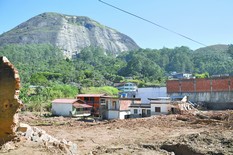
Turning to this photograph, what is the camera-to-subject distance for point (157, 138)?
76.8 ft

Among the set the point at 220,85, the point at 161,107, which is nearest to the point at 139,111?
the point at 161,107

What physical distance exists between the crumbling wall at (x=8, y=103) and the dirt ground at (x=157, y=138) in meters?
0.78

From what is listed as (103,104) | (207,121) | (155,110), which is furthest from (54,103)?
(207,121)

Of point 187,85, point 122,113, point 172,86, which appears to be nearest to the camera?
point 122,113

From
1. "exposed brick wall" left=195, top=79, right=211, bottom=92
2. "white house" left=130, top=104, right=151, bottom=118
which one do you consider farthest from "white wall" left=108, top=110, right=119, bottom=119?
"exposed brick wall" left=195, top=79, right=211, bottom=92

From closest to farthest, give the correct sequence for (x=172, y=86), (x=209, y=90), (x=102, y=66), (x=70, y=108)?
(x=70, y=108), (x=209, y=90), (x=172, y=86), (x=102, y=66)

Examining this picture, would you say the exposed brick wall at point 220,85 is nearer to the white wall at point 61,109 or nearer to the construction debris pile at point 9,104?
the white wall at point 61,109

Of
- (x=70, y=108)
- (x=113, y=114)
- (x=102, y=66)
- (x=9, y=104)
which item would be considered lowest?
(x=113, y=114)

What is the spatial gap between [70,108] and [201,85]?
23790 millimetres

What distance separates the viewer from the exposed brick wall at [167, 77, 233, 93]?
46.3 meters

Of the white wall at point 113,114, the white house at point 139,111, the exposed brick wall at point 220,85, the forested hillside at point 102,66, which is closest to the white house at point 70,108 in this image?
the white wall at point 113,114

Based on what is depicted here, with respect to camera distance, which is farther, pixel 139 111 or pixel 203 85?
pixel 203 85

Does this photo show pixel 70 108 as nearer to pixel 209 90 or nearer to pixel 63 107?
pixel 63 107

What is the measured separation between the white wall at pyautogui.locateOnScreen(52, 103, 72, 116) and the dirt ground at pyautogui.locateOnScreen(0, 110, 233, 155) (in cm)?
861
